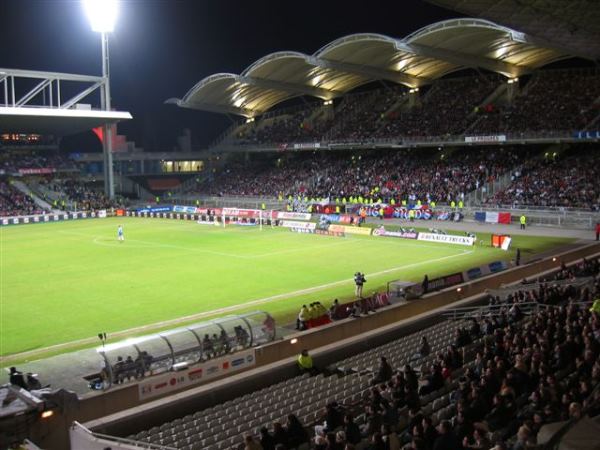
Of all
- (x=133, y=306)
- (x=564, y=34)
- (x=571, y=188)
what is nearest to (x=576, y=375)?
(x=133, y=306)

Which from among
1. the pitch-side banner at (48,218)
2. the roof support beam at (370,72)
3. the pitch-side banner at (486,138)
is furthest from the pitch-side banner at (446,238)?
the pitch-side banner at (48,218)

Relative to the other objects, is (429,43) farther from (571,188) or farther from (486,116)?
(571,188)

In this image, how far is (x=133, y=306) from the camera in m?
26.1

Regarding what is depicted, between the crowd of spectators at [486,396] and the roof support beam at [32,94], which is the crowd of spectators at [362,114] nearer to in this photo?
the roof support beam at [32,94]

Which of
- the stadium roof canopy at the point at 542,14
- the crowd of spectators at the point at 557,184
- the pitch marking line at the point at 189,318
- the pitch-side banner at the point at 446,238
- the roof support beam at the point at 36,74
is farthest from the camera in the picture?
the roof support beam at the point at 36,74

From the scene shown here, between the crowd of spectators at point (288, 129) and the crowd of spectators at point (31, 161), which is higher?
the crowd of spectators at point (288, 129)

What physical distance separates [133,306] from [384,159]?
5098 centimetres

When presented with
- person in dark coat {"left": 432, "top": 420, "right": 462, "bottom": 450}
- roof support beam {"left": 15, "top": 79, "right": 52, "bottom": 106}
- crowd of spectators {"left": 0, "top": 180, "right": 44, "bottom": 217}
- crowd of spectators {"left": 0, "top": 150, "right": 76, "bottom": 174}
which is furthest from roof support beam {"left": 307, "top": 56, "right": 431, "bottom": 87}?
person in dark coat {"left": 432, "top": 420, "right": 462, "bottom": 450}

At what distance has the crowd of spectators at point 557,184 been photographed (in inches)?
1937

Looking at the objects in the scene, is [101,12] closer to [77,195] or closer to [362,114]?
[77,195]

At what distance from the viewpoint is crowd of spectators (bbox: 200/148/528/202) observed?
60.2 metres

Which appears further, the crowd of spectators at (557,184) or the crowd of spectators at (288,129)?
the crowd of spectators at (288,129)

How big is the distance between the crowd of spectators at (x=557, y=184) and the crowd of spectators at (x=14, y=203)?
4806 centimetres

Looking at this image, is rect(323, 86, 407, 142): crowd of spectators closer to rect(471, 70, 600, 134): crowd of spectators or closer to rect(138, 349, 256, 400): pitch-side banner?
rect(471, 70, 600, 134): crowd of spectators
